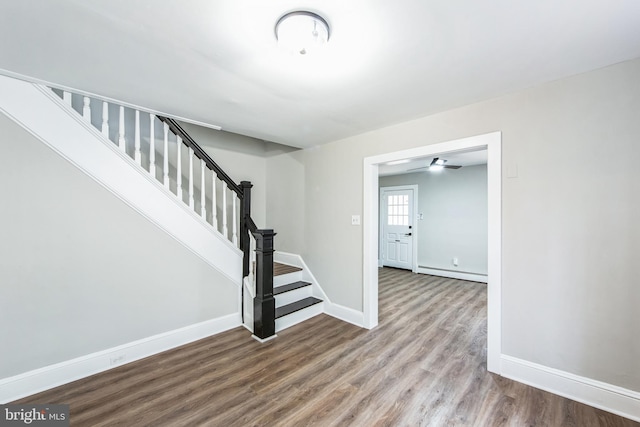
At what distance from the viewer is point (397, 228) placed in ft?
21.3

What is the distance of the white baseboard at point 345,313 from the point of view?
10.7 ft

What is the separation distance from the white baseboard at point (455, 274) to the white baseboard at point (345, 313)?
10.8 feet

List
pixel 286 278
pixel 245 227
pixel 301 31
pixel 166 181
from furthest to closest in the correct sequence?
1. pixel 286 278
2. pixel 245 227
3. pixel 166 181
4. pixel 301 31

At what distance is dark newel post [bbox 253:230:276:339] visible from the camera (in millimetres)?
2842

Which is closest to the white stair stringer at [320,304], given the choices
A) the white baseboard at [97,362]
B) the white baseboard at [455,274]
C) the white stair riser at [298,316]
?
the white stair riser at [298,316]

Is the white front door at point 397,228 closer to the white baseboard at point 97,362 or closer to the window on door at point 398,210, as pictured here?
the window on door at point 398,210

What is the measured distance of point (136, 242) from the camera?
2484mm

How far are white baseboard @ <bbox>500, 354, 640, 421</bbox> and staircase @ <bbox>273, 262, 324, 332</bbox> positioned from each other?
82.8 inches

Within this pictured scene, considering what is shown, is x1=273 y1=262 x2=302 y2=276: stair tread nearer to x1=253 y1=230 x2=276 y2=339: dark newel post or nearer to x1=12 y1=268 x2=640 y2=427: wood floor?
x1=253 y1=230 x2=276 y2=339: dark newel post

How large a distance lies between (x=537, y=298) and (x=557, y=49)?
5.80 feet

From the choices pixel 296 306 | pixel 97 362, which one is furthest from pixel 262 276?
pixel 97 362

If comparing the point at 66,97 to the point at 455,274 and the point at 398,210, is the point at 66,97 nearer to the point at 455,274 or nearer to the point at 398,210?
the point at 398,210

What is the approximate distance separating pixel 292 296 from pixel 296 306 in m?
0.19

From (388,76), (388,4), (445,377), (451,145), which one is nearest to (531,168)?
(451,145)
